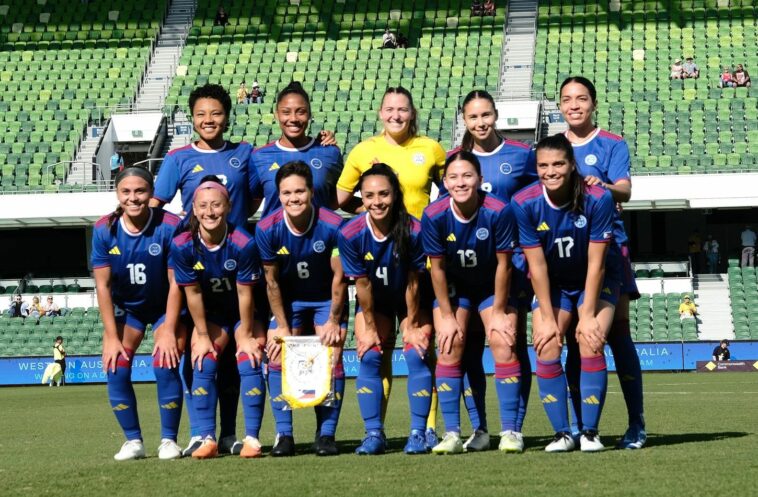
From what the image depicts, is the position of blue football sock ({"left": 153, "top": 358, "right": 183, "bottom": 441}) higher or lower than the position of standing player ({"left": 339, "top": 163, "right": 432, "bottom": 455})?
lower

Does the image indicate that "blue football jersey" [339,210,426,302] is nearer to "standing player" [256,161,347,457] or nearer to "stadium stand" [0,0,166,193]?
"standing player" [256,161,347,457]

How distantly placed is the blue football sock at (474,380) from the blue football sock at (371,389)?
562 mm

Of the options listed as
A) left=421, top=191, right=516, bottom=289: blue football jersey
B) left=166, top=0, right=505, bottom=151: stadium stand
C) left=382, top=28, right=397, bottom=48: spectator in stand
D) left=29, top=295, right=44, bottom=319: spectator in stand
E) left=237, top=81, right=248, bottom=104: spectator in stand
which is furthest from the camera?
left=382, top=28, right=397, bottom=48: spectator in stand

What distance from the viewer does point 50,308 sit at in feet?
102

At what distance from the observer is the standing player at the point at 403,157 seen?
816 centimetres

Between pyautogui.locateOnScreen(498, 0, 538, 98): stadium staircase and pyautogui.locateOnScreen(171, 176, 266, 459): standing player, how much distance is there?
88.2ft

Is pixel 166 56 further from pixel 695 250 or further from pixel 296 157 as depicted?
pixel 296 157

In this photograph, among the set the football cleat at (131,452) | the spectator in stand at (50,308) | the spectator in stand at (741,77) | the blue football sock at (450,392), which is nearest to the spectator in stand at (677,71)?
the spectator in stand at (741,77)

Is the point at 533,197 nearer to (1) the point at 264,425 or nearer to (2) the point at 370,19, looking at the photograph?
(1) the point at 264,425

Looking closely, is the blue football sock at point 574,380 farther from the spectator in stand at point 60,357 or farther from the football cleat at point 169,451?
A: the spectator in stand at point 60,357

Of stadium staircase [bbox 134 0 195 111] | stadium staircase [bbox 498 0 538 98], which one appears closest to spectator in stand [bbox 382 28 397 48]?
stadium staircase [bbox 498 0 538 98]

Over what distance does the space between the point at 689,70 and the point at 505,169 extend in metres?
27.6

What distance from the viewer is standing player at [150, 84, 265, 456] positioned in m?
8.27

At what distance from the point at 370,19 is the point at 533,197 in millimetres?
31584
